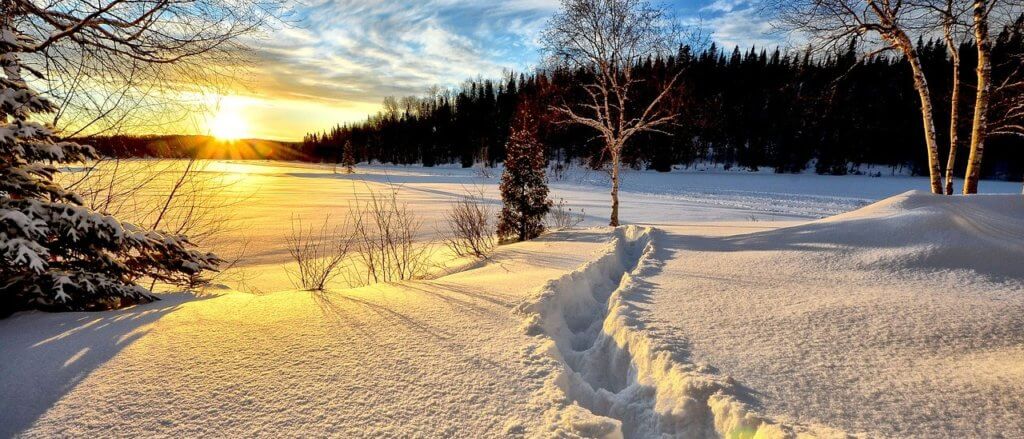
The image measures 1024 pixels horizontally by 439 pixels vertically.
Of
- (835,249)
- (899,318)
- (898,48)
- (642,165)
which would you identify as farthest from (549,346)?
(642,165)

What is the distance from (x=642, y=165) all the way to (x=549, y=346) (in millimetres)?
39814

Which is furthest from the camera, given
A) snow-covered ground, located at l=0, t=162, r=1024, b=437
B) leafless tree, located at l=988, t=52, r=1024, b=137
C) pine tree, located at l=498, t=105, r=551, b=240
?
pine tree, located at l=498, t=105, r=551, b=240

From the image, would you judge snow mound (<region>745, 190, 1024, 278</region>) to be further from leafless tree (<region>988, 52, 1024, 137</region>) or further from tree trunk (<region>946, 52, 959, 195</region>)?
leafless tree (<region>988, 52, 1024, 137</region>)

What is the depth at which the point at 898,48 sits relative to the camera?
759 cm

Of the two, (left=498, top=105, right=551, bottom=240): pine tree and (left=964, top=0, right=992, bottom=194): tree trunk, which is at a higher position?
(left=964, top=0, right=992, bottom=194): tree trunk

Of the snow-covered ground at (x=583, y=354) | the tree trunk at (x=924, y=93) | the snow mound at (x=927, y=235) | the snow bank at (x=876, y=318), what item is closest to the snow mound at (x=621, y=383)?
the snow-covered ground at (x=583, y=354)

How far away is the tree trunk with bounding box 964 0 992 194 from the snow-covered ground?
3.68 meters

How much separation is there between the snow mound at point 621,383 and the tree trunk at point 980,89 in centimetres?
768

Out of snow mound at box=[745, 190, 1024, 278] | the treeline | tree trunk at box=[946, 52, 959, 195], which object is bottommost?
snow mound at box=[745, 190, 1024, 278]

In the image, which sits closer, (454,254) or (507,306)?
(507,306)

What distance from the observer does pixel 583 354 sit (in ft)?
9.49

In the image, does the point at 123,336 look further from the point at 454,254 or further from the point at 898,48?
the point at 898,48

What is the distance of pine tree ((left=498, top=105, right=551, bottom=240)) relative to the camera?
9.55 m

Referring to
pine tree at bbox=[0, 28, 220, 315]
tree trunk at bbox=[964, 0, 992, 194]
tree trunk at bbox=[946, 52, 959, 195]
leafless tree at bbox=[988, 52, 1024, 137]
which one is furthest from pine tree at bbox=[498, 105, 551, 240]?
leafless tree at bbox=[988, 52, 1024, 137]
